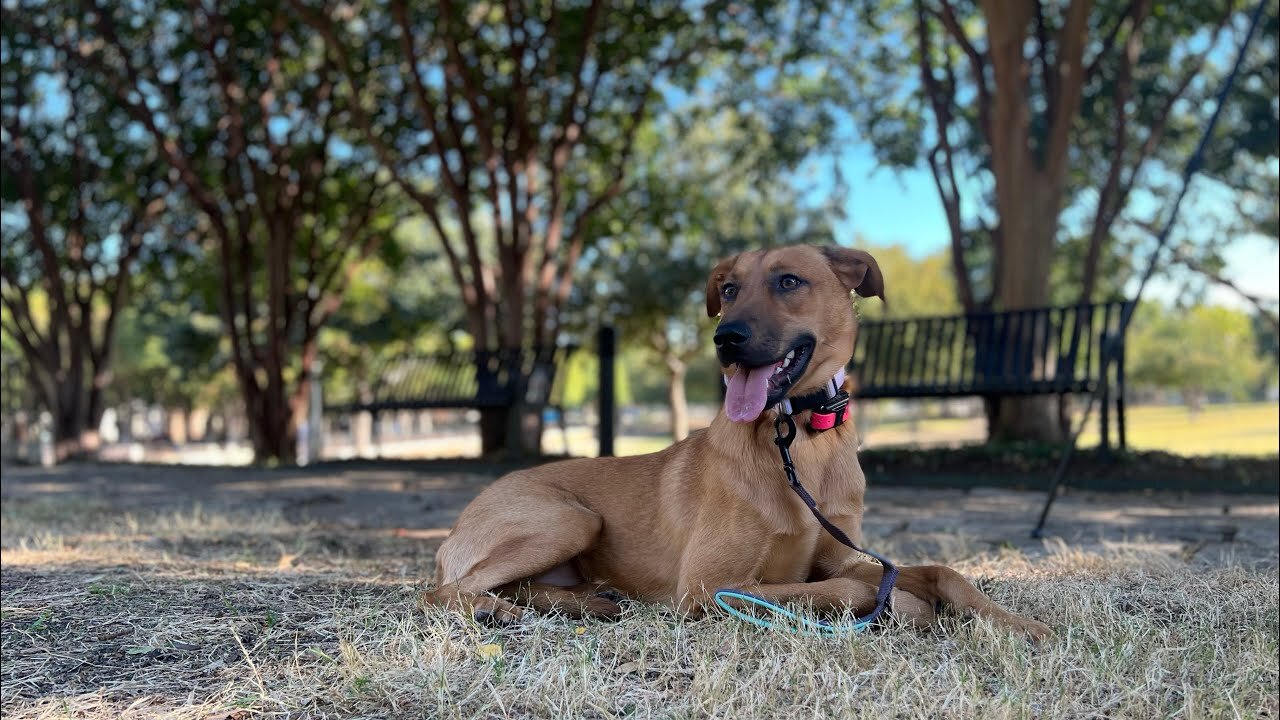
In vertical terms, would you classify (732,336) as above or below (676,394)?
above

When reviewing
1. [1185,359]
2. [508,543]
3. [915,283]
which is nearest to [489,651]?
[508,543]

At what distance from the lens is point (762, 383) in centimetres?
322

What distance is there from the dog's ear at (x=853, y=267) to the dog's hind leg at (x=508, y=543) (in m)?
1.28

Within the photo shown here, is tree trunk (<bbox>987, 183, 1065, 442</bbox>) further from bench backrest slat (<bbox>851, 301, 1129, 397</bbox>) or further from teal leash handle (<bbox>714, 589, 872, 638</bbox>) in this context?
teal leash handle (<bbox>714, 589, 872, 638</bbox>)

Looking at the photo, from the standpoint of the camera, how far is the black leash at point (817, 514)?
319 centimetres

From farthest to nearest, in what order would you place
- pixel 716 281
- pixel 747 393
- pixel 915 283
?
pixel 915 283 → pixel 716 281 → pixel 747 393

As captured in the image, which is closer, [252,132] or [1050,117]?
[1050,117]

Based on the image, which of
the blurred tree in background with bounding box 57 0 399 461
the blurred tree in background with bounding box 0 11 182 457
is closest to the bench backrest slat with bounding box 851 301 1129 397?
the blurred tree in background with bounding box 57 0 399 461

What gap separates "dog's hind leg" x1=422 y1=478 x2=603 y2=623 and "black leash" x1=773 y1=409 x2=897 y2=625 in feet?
2.84

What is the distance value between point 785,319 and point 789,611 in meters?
0.94

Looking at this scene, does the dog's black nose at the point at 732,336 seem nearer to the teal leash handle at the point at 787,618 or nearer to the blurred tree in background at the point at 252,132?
→ the teal leash handle at the point at 787,618

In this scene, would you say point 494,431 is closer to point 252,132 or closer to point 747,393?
point 252,132

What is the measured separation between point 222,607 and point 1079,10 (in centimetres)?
1043

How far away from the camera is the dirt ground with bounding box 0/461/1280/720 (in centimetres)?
290
